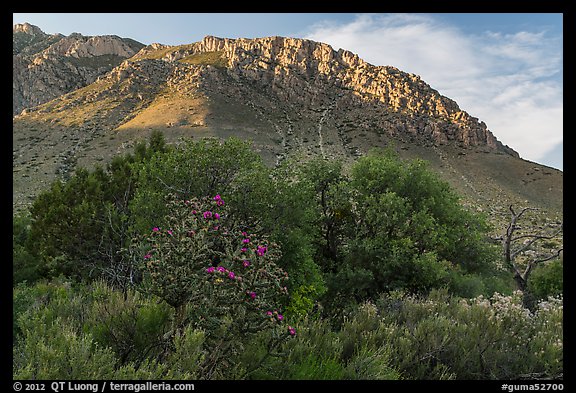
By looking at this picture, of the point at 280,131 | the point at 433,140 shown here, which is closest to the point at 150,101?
the point at 280,131

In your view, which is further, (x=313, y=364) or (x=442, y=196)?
(x=442, y=196)

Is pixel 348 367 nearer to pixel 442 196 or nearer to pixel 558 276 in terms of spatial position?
pixel 442 196

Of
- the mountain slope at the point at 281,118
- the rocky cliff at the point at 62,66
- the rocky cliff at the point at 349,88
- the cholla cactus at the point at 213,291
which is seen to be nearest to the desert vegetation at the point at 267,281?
the cholla cactus at the point at 213,291

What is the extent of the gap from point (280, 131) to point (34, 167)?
47044 mm

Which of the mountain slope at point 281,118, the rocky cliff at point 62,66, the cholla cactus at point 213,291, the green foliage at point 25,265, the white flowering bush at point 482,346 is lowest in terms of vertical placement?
the green foliage at point 25,265

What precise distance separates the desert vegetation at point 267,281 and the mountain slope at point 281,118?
38116mm

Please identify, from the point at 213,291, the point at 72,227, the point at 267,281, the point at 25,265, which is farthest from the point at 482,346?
the point at 25,265

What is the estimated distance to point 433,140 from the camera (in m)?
85.9

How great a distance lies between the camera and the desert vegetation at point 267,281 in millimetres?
4223

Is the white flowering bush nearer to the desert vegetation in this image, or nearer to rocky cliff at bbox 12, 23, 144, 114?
the desert vegetation

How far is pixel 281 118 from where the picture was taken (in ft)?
290

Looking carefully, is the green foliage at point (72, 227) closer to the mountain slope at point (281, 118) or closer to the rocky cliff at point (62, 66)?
the mountain slope at point (281, 118)

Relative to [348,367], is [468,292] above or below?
below

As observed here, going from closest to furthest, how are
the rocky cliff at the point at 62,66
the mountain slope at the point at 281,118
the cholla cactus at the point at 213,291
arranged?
the cholla cactus at the point at 213,291 → the mountain slope at the point at 281,118 → the rocky cliff at the point at 62,66
